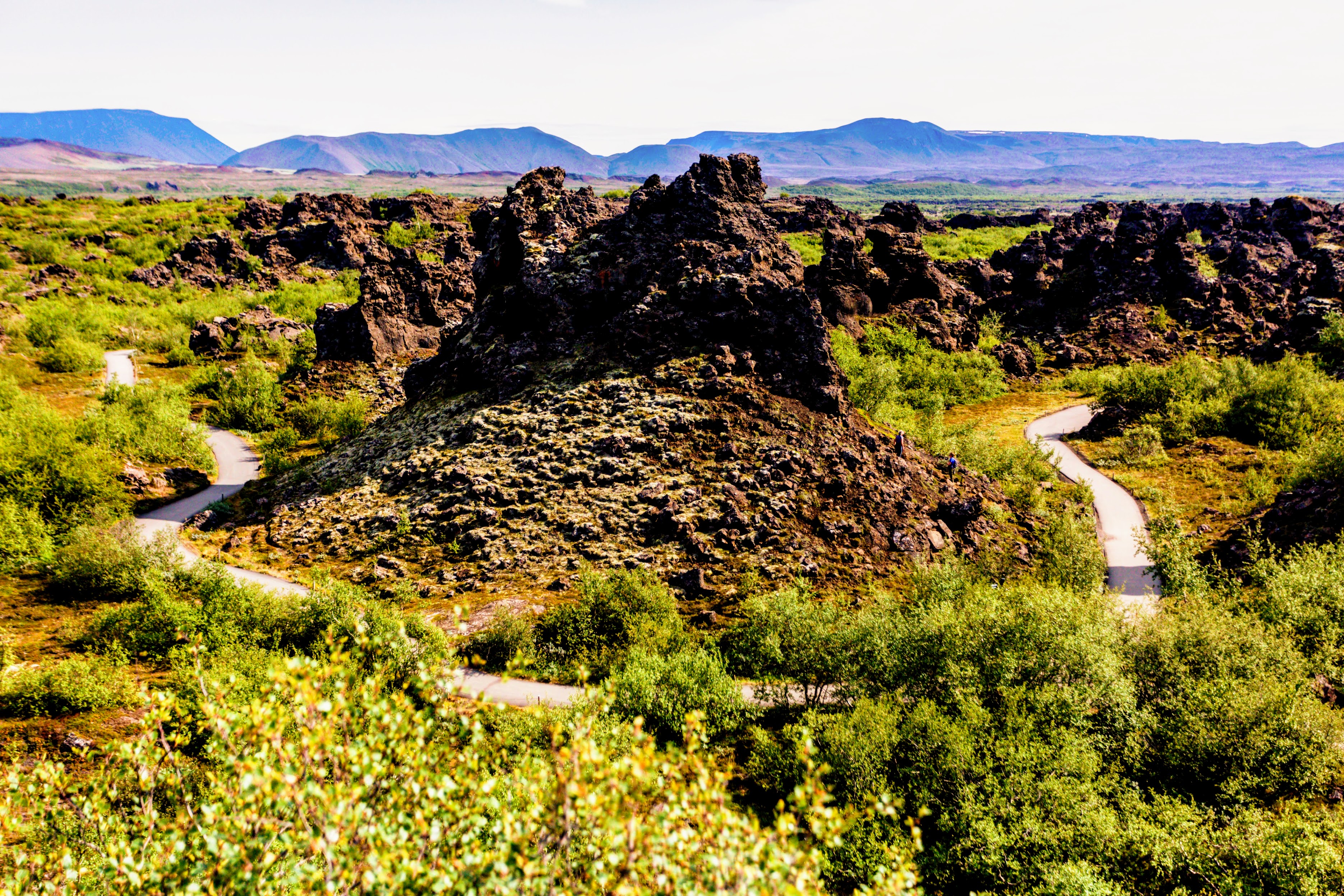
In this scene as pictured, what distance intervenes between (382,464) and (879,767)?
29995mm

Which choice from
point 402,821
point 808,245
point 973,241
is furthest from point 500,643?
point 973,241

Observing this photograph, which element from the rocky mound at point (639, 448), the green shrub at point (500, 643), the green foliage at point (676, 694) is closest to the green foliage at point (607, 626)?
the green shrub at point (500, 643)

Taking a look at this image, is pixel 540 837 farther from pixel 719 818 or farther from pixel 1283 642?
pixel 1283 642

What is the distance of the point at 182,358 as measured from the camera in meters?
67.4

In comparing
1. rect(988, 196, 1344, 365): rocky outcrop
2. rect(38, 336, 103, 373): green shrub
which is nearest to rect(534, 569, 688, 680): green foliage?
rect(38, 336, 103, 373): green shrub

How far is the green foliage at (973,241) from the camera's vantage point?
12125 cm

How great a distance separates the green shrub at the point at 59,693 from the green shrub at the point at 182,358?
2360 inches

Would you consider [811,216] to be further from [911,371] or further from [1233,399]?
[1233,399]

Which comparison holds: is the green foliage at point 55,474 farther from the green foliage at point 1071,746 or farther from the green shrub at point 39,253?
the green shrub at point 39,253

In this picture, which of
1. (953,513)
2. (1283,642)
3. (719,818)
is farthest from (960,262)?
(719,818)

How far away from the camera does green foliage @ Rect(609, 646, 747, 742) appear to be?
1950 cm

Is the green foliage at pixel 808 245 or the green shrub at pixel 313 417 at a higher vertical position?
the green foliage at pixel 808 245

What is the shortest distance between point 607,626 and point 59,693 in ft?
56.3

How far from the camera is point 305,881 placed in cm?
673
